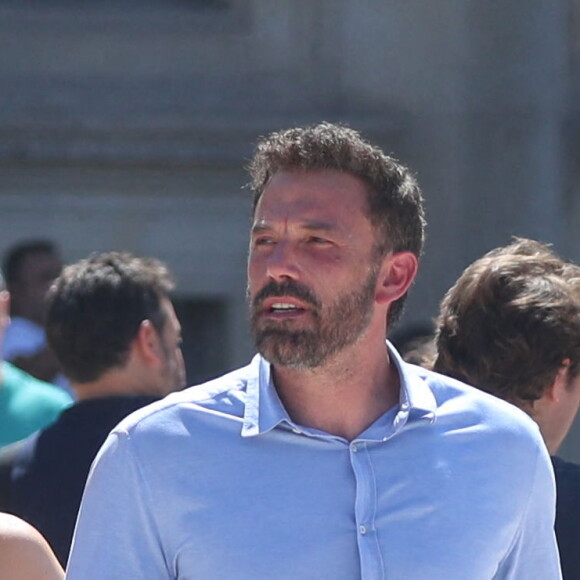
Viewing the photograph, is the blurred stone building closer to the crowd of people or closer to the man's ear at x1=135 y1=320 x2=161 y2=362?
the man's ear at x1=135 y1=320 x2=161 y2=362

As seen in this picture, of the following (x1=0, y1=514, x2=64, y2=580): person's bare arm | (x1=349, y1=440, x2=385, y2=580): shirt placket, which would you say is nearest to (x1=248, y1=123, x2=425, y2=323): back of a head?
(x1=349, y1=440, x2=385, y2=580): shirt placket

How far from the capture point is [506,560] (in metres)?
3.06

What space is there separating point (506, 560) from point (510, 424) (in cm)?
23

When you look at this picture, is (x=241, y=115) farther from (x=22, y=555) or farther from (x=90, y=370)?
(x=22, y=555)

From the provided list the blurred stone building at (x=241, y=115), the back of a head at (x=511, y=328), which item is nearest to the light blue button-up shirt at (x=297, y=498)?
the back of a head at (x=511, y=328)

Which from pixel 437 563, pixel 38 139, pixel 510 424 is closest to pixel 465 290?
pixel 510 424

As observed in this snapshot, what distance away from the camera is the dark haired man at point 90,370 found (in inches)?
164

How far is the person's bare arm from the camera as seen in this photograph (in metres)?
3.19

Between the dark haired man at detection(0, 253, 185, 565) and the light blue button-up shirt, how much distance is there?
3.89ft

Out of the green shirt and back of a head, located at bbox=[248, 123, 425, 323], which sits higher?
back of a head, located at bbox=[248, 123, 425, 323]

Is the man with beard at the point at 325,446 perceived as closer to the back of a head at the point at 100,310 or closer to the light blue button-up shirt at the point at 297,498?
the light blue button-up shirt at the point at 297,498

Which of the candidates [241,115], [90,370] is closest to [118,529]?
[90,370]

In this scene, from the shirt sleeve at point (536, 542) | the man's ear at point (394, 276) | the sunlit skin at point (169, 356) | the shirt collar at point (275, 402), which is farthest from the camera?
the sunlit skin at point (169, 356)

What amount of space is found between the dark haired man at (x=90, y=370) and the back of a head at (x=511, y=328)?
937 millimetres
